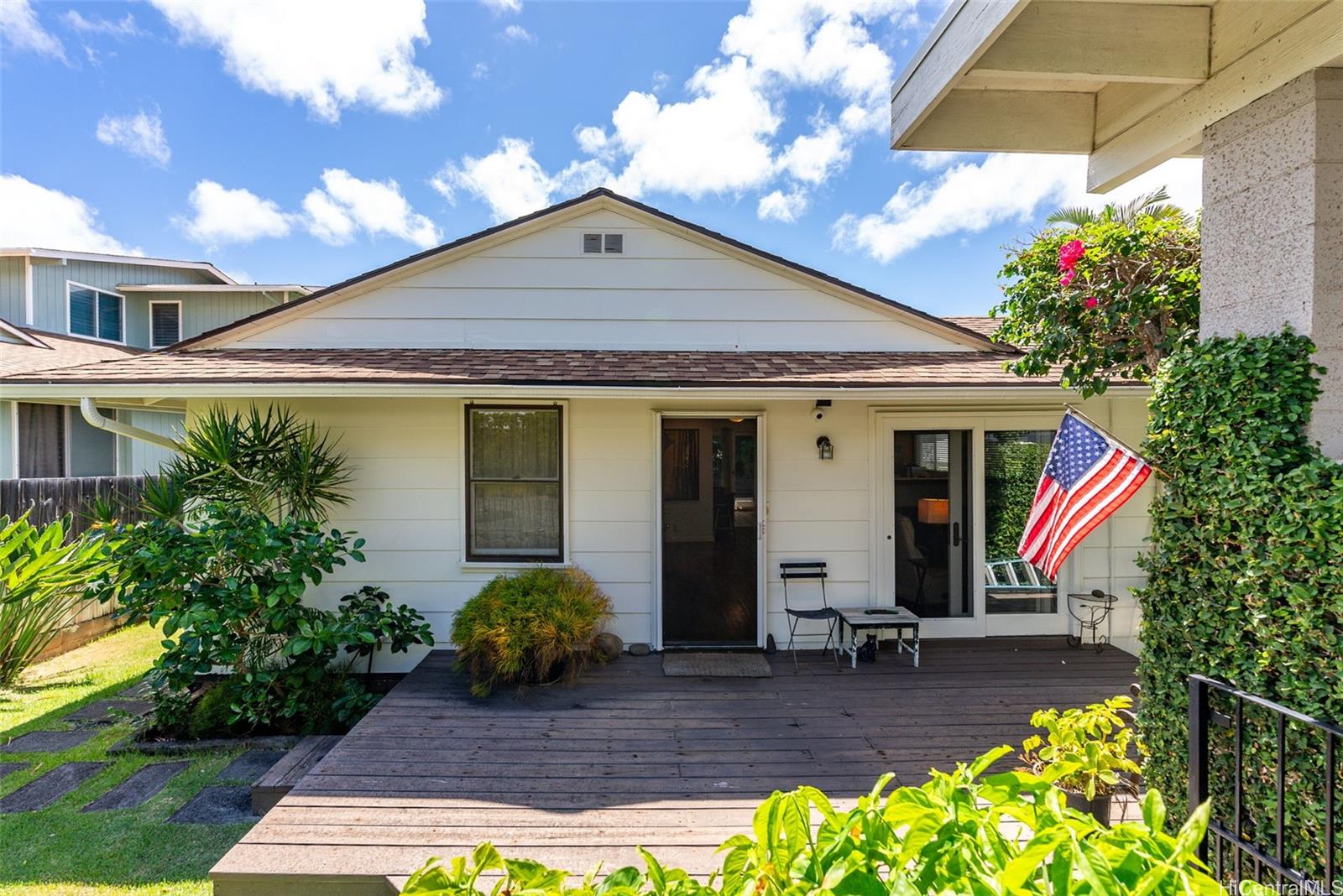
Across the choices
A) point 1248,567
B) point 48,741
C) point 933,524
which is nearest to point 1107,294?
point 1248,567

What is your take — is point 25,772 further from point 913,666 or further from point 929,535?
point 929,535

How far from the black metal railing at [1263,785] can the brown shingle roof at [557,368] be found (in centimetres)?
311

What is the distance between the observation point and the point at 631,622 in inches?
→ 221

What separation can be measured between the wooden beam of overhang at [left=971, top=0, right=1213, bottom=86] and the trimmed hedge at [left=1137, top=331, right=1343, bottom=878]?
3.87 ft

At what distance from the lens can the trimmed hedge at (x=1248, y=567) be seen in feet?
6.48

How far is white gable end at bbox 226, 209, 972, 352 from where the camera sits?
6.10 m

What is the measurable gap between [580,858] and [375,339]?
17.0ft

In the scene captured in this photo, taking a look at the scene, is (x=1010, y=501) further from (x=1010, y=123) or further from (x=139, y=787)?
(x=139, y=787)

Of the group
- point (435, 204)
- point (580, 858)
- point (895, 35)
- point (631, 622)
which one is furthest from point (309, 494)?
point (435, 204)

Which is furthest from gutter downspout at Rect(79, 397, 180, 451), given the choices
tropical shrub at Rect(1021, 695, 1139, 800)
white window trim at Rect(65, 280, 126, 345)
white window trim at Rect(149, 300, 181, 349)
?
white window trim at Rect(149, 300, 181, 349)

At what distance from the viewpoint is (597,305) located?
20.1ft

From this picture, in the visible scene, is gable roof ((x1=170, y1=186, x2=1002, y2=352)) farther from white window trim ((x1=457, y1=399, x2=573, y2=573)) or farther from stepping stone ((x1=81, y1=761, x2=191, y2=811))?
stepping stone ((x1=81, y1=761, x2=191, y2=811))

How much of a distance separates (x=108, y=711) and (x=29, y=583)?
1.40 m

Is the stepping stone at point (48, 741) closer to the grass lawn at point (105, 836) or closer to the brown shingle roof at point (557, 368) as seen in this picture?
the grass lawn at point (105, 836)
